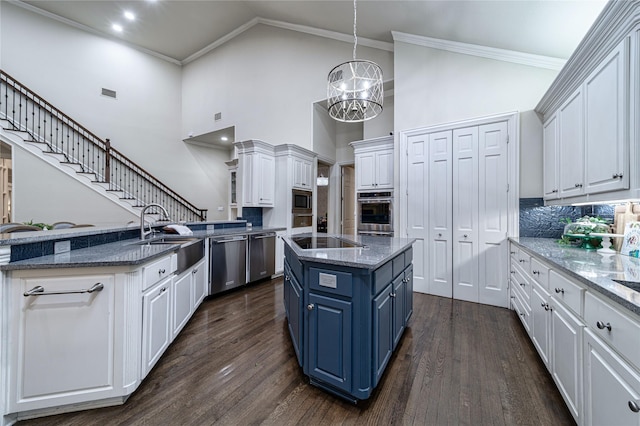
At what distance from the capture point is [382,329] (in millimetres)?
1832

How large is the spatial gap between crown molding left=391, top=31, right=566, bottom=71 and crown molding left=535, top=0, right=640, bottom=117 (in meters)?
0.87

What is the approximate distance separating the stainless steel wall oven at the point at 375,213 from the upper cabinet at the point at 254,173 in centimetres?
184

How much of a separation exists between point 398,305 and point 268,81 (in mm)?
5925

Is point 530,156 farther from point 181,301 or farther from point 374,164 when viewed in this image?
point 181,301

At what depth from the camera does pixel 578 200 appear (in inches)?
89.6

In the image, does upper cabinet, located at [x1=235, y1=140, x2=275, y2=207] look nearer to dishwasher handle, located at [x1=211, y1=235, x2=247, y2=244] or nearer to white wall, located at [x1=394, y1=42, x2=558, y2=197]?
dishwasher handle, located at [x1=211, y1=235, x2=247, y2=244]

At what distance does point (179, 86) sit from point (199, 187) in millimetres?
3192

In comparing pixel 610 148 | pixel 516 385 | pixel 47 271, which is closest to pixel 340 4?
pixel 610 148

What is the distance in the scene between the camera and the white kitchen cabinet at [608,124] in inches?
64.4

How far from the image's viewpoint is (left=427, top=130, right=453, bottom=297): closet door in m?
3.72

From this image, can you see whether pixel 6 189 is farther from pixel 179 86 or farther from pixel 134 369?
pixel 134 369

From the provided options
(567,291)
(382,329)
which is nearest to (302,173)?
(382,329)

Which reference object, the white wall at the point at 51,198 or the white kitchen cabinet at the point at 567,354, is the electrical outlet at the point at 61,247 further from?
the white wall at the point at 51,198

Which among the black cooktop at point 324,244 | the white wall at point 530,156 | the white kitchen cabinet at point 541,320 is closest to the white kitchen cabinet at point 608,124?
the white kitchen cabinet at point 541,320
